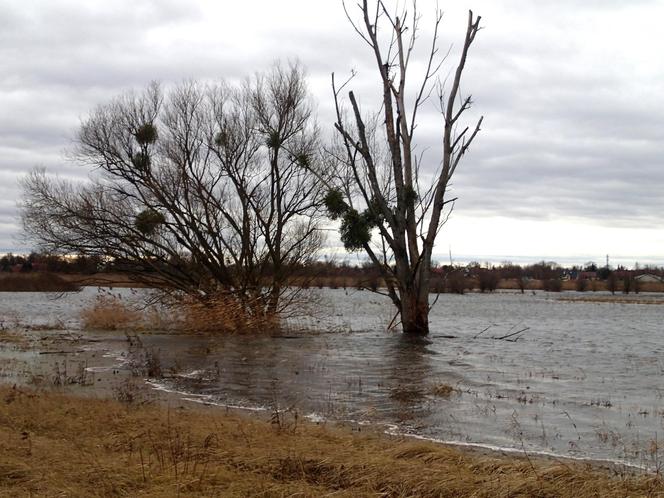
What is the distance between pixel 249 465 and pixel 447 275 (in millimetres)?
18391

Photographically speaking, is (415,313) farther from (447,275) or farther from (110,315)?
(110,315)

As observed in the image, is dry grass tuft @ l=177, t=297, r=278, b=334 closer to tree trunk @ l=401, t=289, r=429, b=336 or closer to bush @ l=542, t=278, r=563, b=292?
tree trunk @ l=401, t=289, r=429, b=336

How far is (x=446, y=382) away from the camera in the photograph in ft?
43.5

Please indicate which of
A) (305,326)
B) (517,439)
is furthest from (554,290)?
(517,439)

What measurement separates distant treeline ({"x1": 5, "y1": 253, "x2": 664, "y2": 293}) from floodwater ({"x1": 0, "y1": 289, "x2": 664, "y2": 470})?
2733 mm

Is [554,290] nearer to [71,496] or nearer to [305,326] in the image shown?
[305,326]

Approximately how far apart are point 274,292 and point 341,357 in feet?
29.1

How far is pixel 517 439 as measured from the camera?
8.51 meters

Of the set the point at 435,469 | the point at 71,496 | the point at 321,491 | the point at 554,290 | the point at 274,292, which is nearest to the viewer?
the point at 71,496

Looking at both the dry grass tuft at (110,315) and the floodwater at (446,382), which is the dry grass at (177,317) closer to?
the dry grass tuft at (110,315)

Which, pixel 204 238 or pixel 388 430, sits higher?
pixel 204 238

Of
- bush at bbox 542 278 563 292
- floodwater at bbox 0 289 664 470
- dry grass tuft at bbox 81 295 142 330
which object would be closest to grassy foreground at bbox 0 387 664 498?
floodwater at bbox 0 289 664 470

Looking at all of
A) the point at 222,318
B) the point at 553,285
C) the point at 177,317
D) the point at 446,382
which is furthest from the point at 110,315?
the point at 553,285

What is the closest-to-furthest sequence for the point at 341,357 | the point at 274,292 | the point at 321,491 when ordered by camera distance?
the point at 321,491, the point at 341,357, the point at 274,292
